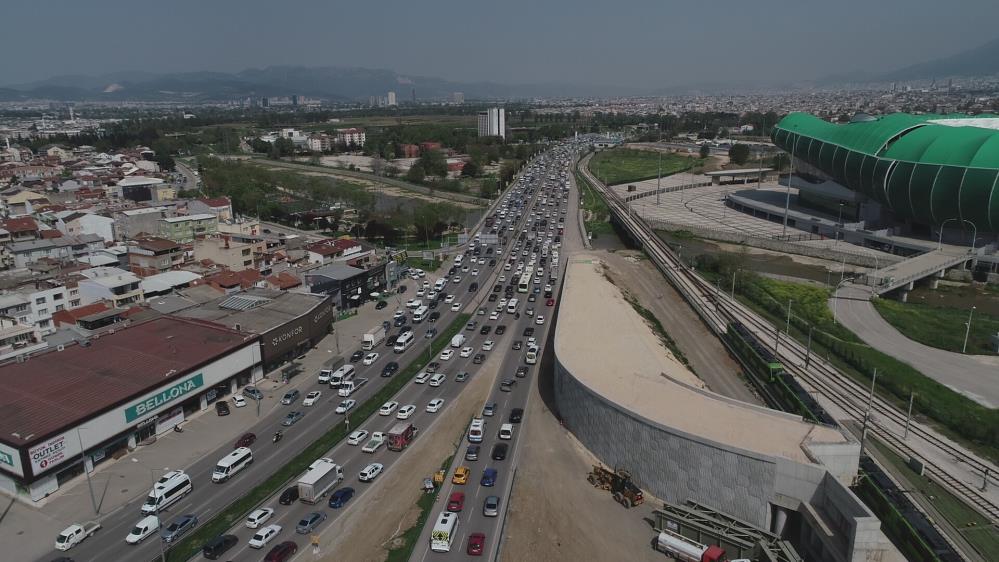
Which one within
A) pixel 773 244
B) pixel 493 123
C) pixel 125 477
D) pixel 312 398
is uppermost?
pixel 493 123

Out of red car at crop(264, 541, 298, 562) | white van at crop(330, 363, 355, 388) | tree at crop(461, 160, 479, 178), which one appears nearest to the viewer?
red car at crop(264, 541, 298, 562)

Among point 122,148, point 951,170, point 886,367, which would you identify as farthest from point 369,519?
point 122,148

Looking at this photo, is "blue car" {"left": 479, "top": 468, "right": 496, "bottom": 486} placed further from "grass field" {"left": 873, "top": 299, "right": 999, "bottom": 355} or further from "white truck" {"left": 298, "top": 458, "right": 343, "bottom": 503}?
"grass field" {"left": 873, "top": 299, "right": 999, "bottom": 355}

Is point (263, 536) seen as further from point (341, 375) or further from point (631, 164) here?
point (631, 164)

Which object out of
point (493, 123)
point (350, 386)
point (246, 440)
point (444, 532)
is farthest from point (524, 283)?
point (493, 123)

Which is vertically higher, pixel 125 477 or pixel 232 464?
pixel 232 464

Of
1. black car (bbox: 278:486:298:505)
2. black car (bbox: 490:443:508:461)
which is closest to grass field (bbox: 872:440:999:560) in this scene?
black car (bbox: 490:443:508:461)

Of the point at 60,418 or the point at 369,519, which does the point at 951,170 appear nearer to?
the point at 369,519
